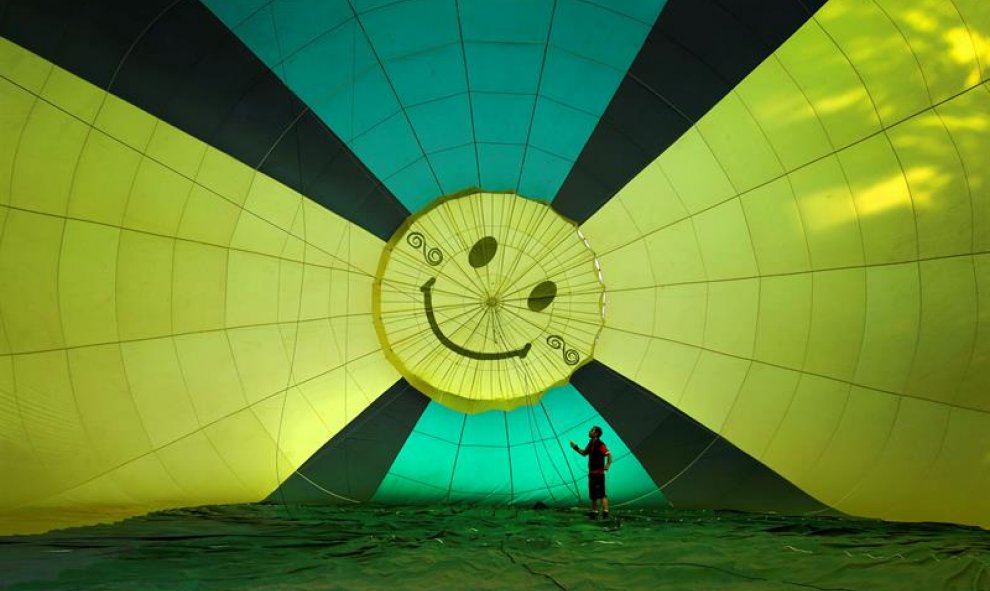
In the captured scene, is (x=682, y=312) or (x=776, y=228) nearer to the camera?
(x=776, y=228)

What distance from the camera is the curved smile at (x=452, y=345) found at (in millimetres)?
4836

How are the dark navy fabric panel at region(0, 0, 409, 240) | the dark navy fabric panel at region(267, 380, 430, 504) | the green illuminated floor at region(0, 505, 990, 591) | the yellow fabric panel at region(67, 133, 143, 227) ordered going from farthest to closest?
the dark navy fabric panel at region(267, 380, 430, 504) < the yellow fabric panel at region(67, 133, 143, 227) < the dark navy fabric panel at region(0, 0, 409, 240) < the green illuminated floor at region(0, 505, 990, 591)

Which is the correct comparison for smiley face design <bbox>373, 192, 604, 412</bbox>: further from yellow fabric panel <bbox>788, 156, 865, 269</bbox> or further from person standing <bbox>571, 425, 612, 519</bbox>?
yellow fabric panel <bbox>788, 156, 865, 269</bbox>

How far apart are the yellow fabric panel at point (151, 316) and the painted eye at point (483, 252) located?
0.70m

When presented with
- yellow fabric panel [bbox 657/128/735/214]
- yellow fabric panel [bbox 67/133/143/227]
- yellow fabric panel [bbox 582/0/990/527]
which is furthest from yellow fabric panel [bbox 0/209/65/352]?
yellow fabric panel [bbox 657/128/735/214]

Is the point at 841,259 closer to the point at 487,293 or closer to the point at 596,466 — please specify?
the point at 596,466

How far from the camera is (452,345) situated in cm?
496

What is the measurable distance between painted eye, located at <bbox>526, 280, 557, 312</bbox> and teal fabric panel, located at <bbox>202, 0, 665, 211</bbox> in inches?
25.2

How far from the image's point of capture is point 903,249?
4.11m

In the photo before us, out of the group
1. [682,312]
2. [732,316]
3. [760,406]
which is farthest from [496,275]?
[760,406]

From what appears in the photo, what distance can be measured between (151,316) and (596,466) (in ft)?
9.94

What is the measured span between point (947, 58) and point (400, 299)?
352cm

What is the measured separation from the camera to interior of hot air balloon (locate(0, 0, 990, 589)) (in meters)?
3.77

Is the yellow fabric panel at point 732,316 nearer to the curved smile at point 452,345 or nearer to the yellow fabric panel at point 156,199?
the curved smile at point 452,345
